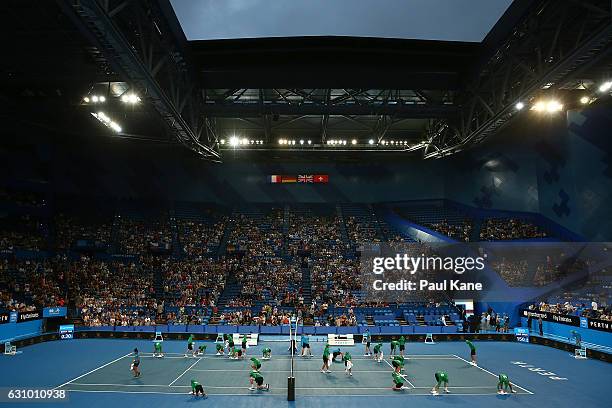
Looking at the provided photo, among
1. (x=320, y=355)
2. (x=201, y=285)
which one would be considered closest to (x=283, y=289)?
(x=201, y=285)

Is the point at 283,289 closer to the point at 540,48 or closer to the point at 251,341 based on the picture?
the point at 251,341

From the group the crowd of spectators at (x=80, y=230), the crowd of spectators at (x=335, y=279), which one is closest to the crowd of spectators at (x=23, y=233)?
the crowd of spectators at (x=80, y=230)

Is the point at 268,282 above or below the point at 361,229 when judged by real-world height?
below

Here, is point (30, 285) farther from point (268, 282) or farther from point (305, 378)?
point (305, 378)

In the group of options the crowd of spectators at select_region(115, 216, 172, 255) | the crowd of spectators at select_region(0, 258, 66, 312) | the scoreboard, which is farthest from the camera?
the crowd of spectators at select_region(115, 216, 172, 255)

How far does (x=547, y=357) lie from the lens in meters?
27.0

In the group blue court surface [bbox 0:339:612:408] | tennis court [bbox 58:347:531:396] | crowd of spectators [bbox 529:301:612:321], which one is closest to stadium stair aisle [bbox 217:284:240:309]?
blue court surface [bbox 0:339:612:408]

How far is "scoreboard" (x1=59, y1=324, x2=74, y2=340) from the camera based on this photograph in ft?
107

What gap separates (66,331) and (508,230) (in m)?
38.4

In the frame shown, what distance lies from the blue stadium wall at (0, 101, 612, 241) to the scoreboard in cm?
1720

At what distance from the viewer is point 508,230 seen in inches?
1560

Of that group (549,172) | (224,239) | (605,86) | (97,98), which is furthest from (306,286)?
(605,86)

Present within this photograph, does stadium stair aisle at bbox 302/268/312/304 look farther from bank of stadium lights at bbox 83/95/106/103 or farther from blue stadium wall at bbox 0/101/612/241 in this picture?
bank of stadium lights at bbox 83/95/106/103

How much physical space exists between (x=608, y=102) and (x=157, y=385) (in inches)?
1414
